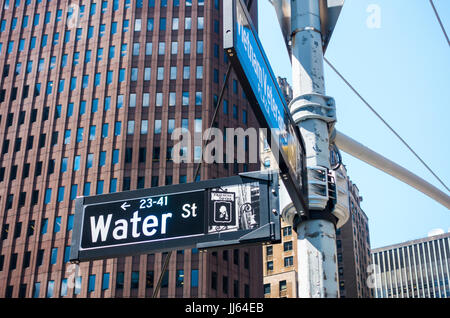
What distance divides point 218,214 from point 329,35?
2.74m

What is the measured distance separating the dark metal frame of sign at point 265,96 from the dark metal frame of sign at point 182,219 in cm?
A: 29

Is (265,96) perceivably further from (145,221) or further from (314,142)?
(145,221)

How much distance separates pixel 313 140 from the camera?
6.44m

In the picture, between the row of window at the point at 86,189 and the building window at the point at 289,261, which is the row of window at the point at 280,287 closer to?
the building window at the point at 289,261

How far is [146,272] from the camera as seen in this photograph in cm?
7069

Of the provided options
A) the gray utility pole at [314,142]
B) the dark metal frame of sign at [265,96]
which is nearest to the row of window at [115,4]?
the gray utility pole at [314,142]

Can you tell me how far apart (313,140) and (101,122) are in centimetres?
7741

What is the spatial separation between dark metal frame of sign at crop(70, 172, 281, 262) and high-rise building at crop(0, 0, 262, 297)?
62.7m

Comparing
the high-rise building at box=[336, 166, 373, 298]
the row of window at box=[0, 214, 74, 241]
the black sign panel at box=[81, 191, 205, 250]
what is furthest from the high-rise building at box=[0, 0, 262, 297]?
the black sign panel at box=[81, 191, 205, 250]

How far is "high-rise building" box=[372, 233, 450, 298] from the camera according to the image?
174m

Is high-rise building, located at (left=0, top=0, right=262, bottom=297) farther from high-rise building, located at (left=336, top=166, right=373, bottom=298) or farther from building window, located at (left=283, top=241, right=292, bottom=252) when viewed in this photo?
high-rise building, located at (left=336, top=166, right=373, bottom=298)

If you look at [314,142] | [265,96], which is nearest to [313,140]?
[314,142]

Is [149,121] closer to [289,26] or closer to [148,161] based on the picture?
[148,161]

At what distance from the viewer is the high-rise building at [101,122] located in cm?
7200
